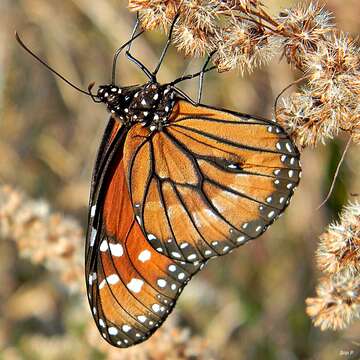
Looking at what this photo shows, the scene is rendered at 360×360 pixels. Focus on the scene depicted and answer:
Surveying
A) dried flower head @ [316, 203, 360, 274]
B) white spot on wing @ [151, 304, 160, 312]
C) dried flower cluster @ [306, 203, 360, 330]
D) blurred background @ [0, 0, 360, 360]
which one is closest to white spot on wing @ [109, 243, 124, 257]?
white spot on wing @ [151, 304, 160, 312]

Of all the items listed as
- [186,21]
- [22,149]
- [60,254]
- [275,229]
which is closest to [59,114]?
[22,149]

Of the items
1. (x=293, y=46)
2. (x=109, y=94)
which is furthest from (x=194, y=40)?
(x=109, y=94)

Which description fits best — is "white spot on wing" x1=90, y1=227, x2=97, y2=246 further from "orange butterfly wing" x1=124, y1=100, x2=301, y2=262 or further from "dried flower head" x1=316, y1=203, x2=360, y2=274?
"dried flower head" x1=316, y1=203, x2=360, y2=274

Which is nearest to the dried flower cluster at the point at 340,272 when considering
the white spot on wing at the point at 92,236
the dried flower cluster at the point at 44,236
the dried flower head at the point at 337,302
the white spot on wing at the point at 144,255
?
the dried flower head at the point at 337,302

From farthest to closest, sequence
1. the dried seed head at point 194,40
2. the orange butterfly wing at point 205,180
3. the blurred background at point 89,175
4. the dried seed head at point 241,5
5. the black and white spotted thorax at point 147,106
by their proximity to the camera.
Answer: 1. the blurred background at point 89,175
2. the black and white spotted thorax at point 147,106
3. the orange butterfly wing at point 205,180
4. the dried seed head at point 194,40
5. the dried seed head at point 241,5

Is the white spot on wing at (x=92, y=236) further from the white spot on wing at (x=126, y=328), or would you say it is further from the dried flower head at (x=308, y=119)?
the dried flower head at (x=308, y=119)
